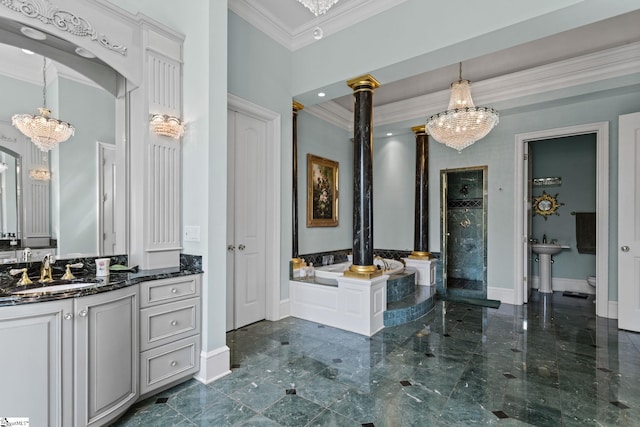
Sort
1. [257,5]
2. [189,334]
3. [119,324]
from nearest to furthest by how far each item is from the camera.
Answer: [119,324]
[189,334]
[257,5]

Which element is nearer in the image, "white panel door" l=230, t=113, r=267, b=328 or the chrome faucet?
the chrome faucet

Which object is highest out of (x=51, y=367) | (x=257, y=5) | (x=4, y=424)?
(x=257, y=5)

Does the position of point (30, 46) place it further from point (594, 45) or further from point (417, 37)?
point (594, 45)

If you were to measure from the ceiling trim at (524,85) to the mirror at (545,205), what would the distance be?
2.41 m

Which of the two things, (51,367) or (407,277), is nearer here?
(51,367)

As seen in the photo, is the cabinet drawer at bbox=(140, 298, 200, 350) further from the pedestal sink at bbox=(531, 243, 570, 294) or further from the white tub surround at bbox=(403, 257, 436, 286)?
the pedestal sink at bbox=(531, 243, 570, 294)

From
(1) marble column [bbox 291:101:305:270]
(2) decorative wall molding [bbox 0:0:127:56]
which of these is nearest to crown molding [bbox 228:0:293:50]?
(1) marble column [bbox 291:101:305:270]

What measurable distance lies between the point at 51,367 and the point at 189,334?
0.90m

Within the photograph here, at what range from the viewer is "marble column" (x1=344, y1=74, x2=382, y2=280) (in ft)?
12.1

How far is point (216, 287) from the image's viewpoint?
257cm

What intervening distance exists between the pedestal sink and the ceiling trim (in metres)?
2.68

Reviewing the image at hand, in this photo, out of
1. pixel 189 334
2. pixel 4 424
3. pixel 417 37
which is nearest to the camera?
pixel 4 424

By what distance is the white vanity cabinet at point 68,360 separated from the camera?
5.12 ft

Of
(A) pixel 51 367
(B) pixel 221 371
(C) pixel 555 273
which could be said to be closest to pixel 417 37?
(B) pixel 221 371
